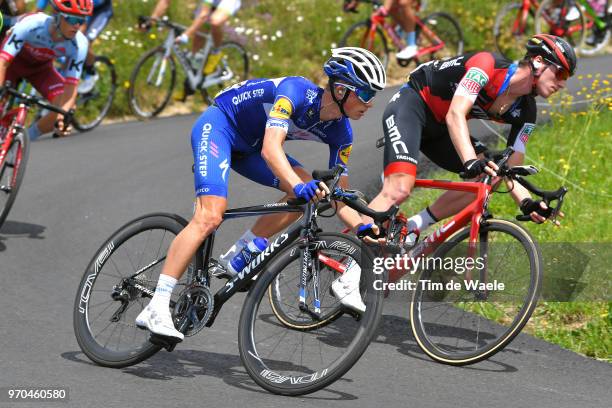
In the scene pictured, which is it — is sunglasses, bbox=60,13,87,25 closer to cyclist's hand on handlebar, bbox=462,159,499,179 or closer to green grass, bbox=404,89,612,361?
green grass, bbox=404,89,612,361

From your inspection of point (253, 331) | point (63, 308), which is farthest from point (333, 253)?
point (63, 308)

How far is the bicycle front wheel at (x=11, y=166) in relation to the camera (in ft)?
29.4

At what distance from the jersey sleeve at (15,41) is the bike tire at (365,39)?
23.4 ft

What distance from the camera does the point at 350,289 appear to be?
5852mm

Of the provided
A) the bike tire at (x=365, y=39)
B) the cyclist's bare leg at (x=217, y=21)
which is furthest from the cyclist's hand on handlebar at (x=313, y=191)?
the bike tire at (x=365, y=39)

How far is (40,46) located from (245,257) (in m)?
4.43

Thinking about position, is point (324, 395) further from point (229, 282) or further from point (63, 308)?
point (63, 308)

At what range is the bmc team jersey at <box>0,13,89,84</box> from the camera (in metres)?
9.48

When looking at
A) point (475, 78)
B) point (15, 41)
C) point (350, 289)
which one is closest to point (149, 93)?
point (15, 41)

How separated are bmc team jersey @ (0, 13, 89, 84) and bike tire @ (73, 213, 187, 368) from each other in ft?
11.4

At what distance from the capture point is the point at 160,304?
6.14m

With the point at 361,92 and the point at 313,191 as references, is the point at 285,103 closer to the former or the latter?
the point at 361,92

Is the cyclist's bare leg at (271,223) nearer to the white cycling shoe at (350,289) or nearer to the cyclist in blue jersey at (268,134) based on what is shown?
the cyclist in blue jersey at (268,134)

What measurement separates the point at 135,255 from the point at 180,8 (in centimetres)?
1290
